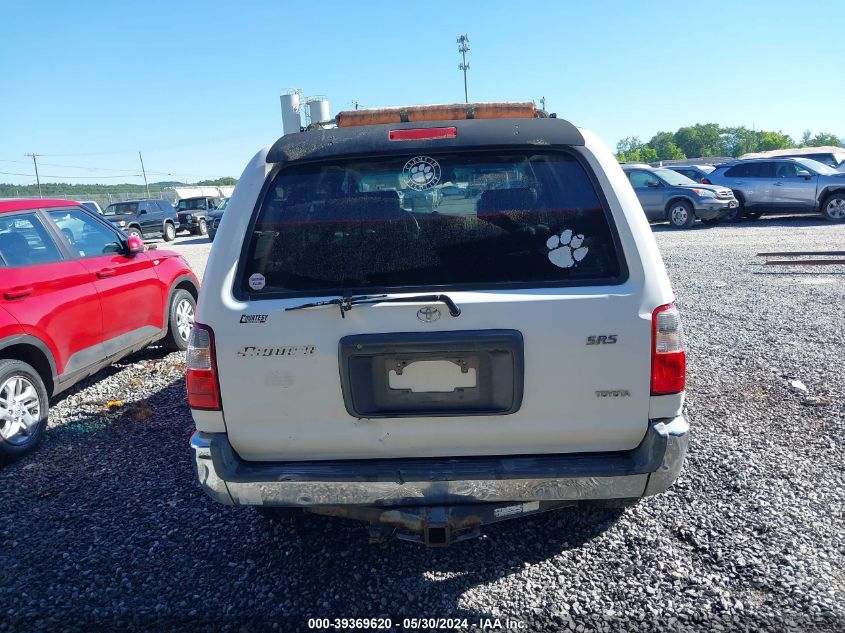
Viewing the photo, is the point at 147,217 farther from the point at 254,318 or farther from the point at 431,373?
the point at 431,373

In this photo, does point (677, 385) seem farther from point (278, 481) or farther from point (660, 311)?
point (278, 481)

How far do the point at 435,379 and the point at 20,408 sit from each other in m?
3.58

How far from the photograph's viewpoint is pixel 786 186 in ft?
56.1

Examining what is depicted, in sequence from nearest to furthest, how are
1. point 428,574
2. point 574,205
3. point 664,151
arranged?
1. point 574,205
2. point 428,574
3. point 664,151

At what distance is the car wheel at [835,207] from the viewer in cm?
1653

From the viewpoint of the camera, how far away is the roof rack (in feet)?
9.96

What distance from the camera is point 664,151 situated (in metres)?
115

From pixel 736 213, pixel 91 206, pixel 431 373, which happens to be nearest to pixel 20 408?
pixel 431 373

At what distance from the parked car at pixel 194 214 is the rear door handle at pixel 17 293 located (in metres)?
27.8


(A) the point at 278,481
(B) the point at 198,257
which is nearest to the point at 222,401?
(A) the point at 278,481

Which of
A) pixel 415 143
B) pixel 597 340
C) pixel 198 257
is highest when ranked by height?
pixel 415 143

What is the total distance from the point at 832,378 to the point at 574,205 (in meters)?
3.91

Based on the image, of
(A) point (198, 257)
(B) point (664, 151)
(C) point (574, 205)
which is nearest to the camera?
(C) point (574, 205)

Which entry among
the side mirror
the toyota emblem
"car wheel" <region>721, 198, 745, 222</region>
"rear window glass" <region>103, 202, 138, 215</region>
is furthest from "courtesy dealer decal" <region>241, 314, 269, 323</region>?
"rear window glass" <region>103, 202, 138, 215</region>
